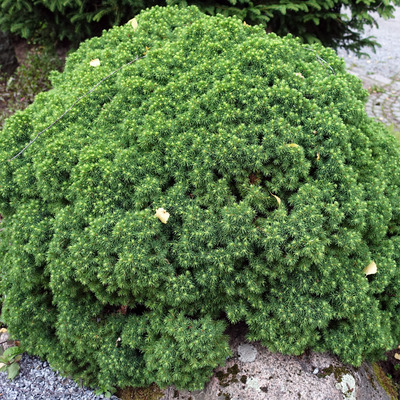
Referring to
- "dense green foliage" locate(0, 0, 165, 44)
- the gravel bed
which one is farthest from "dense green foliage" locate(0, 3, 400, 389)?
"dense green foliage" locate(0, 0, 165, 44)

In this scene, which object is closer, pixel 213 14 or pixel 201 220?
pixel 201 220

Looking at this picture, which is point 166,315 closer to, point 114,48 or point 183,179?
point 183,179

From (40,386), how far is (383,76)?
9.16m

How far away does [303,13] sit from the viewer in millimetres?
5281

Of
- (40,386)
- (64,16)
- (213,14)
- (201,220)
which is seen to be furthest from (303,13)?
(40,386)

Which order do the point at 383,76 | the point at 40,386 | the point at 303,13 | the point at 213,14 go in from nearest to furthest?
1. the point at 40,386
2. the point at 213,14
3. the point at 303,13
4. the point at 383,76

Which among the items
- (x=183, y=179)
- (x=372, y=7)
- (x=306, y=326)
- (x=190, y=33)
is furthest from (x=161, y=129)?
(x=372, y=7)

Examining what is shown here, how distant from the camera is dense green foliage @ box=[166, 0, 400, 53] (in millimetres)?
4797

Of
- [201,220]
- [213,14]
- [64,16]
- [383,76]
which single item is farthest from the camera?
[383,76]

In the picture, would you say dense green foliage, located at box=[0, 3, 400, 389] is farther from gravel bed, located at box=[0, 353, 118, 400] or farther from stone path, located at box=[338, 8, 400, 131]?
stone path, located at box=[338, 8, 400, 131]

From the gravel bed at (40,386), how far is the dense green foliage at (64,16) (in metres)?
4.24

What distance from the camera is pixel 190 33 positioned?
122 inches

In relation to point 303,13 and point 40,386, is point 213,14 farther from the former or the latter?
point 40,386

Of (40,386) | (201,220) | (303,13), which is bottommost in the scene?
(40,386)
